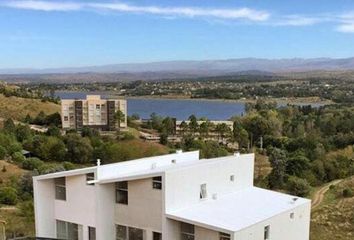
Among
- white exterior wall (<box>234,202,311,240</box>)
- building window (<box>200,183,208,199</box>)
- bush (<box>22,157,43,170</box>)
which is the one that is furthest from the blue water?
building window (<box>200,183,208,199</box>)

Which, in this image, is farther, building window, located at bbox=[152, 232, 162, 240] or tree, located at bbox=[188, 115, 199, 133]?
tree, located at bbox=[188, 115, 199, 133]

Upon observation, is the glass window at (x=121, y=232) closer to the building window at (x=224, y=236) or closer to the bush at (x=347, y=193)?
the building window at (x=224, y=236)

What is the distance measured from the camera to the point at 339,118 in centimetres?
6581

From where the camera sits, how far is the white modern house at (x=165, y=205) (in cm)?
1200

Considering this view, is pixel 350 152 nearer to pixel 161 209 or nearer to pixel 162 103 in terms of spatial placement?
pixel 161 209

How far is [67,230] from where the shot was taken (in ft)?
45.7

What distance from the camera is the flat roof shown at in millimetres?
11633

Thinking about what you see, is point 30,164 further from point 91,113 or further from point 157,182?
point 91,113

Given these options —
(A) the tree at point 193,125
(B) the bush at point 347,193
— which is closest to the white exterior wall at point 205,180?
(B) the bush at point 347,193

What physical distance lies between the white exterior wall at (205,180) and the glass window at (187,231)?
1.53ft

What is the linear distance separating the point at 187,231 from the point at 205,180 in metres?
1.50

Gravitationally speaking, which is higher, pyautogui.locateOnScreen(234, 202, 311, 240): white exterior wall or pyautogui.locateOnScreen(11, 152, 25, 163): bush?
pyautogui.locateOnScreen(234, 202, 311, 240): white exterior wall

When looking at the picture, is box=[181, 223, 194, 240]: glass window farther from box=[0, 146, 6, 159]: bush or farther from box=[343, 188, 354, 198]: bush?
box=[0, 146, 6, 159]: bush

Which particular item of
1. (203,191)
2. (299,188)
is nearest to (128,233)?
(203,191)
